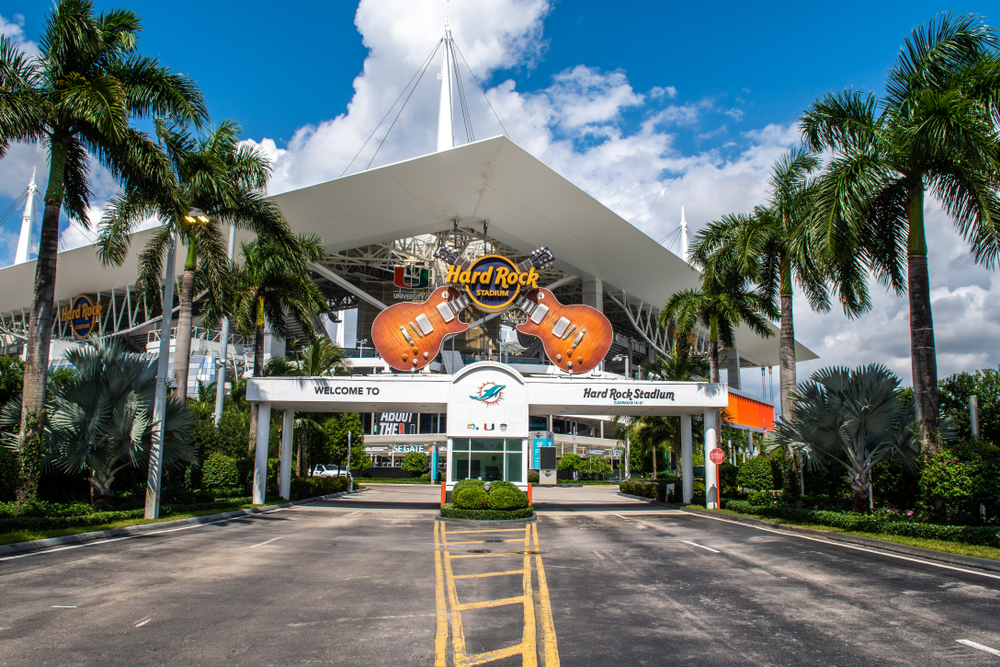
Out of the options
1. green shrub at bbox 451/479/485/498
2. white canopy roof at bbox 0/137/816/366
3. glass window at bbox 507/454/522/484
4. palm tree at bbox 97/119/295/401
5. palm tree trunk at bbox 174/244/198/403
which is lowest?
green shrub at bbox 451/479/485/498

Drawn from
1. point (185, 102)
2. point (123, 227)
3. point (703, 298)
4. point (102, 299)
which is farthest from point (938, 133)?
point (102, 299)

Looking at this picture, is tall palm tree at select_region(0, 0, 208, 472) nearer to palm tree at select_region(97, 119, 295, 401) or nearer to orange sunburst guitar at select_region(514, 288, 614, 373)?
palm tree at select_region(97, 119, 295, 401)

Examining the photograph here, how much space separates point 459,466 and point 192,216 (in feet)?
46.3

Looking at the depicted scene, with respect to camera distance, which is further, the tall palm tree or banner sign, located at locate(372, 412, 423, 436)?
banner sign, located at locate(372, 412, 423, 436)

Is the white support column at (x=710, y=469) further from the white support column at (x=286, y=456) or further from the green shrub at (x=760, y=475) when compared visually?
the white support column at (x=286, y=456)

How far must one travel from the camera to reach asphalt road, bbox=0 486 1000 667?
646 centimetres

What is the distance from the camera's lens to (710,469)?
2903cm

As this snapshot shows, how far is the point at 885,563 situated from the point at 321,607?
34.5ft

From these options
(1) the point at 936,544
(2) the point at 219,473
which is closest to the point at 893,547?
(1) the point at 936,544

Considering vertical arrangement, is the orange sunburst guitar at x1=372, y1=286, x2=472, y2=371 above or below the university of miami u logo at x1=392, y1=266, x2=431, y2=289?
below

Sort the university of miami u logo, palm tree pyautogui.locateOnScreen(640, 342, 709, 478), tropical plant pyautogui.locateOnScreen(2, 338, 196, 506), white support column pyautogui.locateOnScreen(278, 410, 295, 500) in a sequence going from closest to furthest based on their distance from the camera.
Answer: tropical plant pyautogui.locateOnScreen(2, 338, 196, 506) < white support column pyautogui.locateOnScreen(278, 410, 295, 500) < palm tree pyautogui.locateOnScreen(640, 342, 709, 478) < the university of miami u logo

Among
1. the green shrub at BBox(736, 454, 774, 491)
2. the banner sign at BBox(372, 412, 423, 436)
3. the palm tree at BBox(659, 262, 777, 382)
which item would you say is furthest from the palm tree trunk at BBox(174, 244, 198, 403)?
the banner sign at BBox(372, 412, 423, 436)

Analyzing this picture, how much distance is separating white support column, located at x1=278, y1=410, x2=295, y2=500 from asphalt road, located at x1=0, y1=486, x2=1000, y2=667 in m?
15.4

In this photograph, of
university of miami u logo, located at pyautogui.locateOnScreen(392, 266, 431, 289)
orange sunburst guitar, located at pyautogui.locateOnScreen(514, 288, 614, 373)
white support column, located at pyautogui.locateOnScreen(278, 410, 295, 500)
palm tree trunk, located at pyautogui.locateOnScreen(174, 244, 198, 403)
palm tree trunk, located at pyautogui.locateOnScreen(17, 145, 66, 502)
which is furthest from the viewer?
university of miami u logo, located at pyautogui.locateOnScreen(392, 266, 431, 289)
